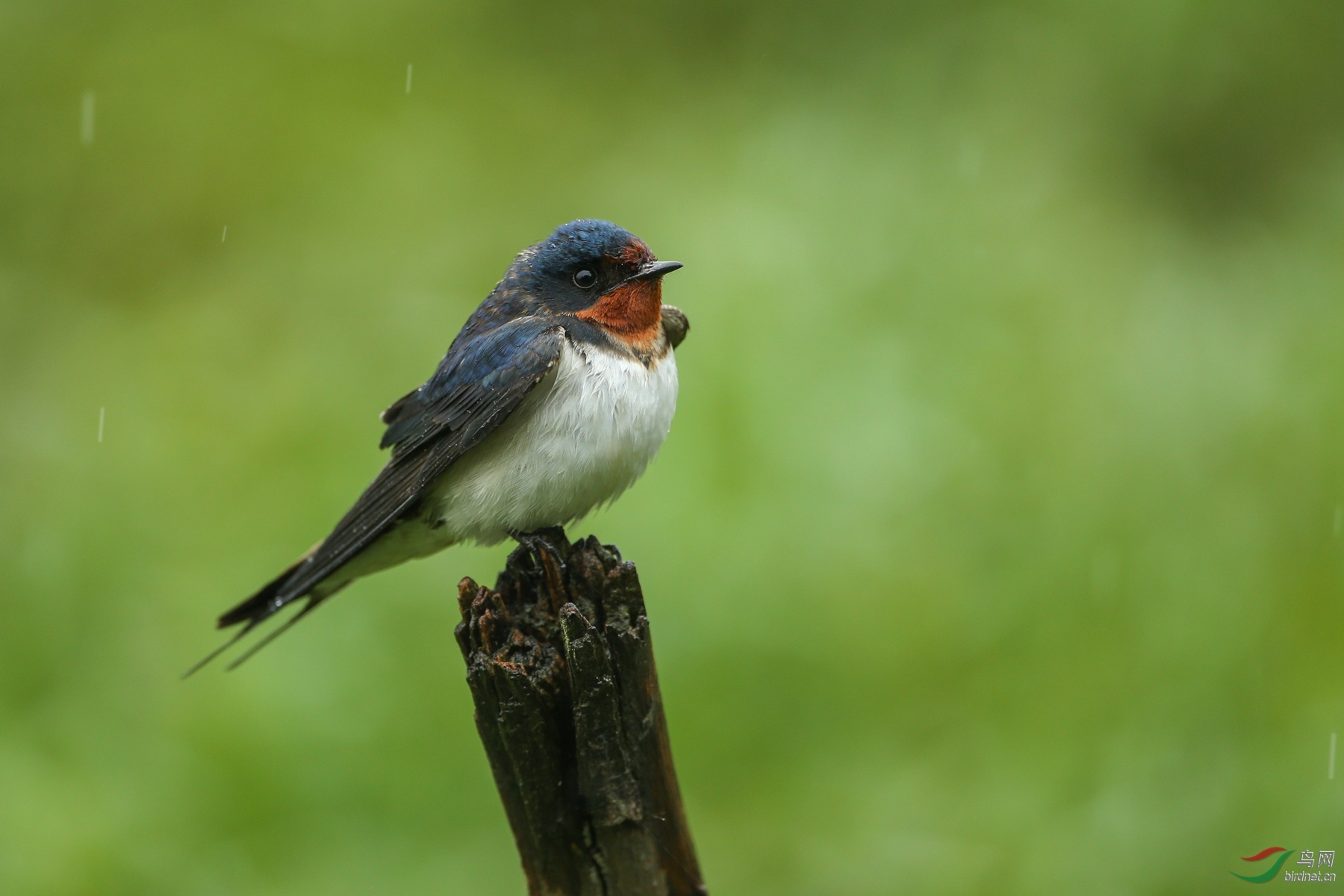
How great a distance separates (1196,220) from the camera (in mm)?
6941

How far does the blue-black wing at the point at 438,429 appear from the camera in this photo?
376cm

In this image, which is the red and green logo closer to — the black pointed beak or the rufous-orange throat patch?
the rufous-orange throat patch

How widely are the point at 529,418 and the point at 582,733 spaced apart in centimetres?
114

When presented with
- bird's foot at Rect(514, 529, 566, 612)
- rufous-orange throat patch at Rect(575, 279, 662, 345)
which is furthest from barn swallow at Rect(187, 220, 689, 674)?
bird's foot at Rect(514, 529, 566, 612)

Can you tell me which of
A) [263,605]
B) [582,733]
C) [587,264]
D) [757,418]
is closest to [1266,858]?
[757,418]

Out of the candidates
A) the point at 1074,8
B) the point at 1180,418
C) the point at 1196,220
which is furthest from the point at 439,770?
the point at 1074,8

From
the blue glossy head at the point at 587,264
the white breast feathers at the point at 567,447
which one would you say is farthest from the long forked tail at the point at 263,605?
the blue glossy head at the point at 587,264

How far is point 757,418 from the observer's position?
558 cm

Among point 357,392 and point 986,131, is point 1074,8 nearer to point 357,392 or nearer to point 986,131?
point 986,131

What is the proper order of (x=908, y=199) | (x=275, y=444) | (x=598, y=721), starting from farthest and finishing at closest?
(x=908, y=199), (x=275, y=444), (x=598, y=721)

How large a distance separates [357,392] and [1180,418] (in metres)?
3.97

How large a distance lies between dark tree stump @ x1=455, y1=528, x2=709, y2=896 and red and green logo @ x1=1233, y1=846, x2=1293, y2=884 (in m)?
2.56

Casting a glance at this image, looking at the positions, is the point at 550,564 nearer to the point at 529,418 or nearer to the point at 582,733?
the point at 582,733

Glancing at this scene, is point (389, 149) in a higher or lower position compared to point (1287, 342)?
higher
